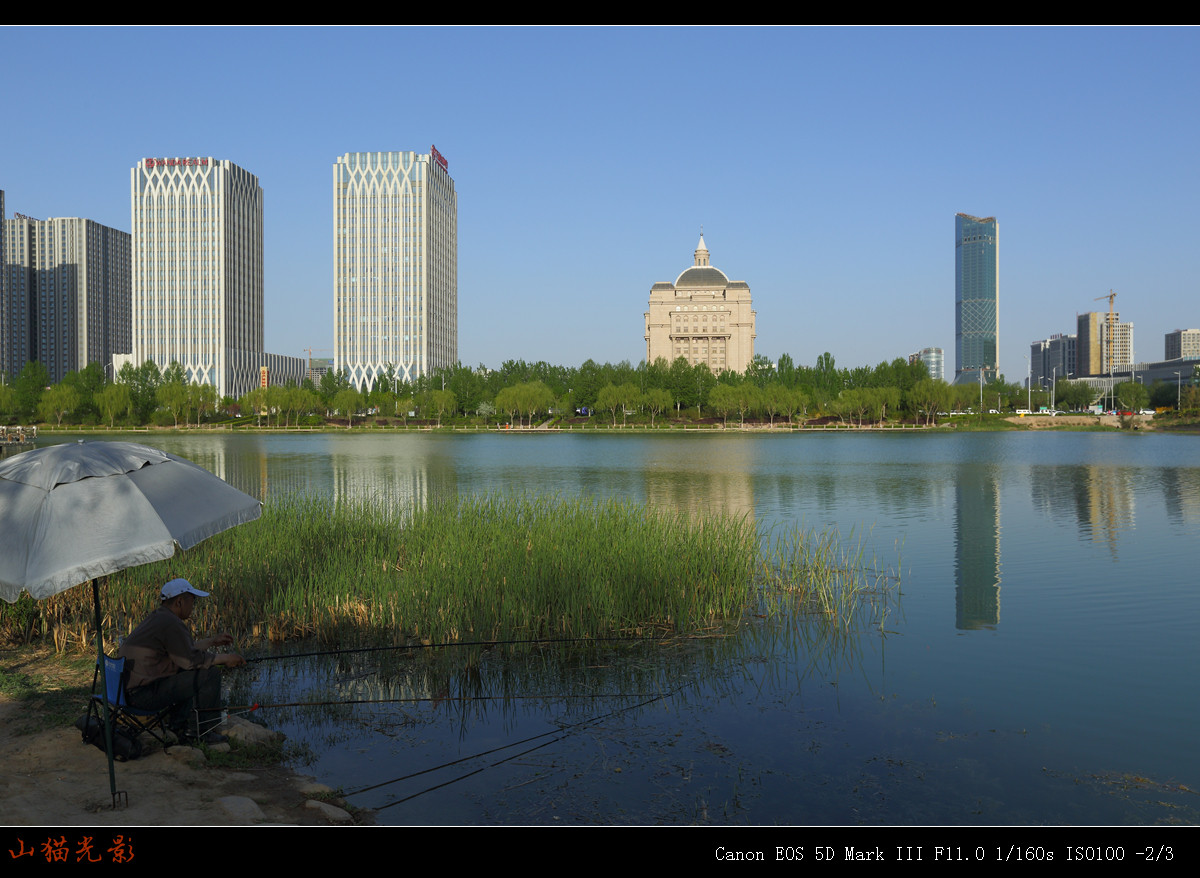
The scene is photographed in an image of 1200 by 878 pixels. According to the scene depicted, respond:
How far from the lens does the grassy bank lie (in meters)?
10.1

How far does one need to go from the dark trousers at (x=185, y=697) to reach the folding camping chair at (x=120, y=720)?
61 mm

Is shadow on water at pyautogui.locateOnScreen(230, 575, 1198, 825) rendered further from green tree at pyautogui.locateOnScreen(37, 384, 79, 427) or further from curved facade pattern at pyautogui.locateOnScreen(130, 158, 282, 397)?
curved facade pattern at pyautogui.locateOnScreen(130, 158, 282, 397)

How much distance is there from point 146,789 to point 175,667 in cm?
100

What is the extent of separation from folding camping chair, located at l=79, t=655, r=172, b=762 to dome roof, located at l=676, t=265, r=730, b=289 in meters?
189

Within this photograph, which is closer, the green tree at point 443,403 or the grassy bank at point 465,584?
the grassy bank at point 465,584

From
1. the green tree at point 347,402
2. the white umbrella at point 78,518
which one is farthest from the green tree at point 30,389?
the white umbrella at point 78,518

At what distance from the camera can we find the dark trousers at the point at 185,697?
20.6 ft

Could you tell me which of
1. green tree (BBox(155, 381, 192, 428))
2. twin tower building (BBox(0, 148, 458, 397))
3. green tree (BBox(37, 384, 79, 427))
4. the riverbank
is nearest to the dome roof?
twin tower building (BBox(0, 148, 458, 397))

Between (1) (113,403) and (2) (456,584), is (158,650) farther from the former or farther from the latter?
(1) (113,403)

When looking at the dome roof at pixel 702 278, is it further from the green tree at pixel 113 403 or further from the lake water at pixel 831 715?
the lake water at pixel 831 715

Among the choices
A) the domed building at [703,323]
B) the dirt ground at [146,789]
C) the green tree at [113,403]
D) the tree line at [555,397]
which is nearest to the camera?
the dirt ground at [146,789]
